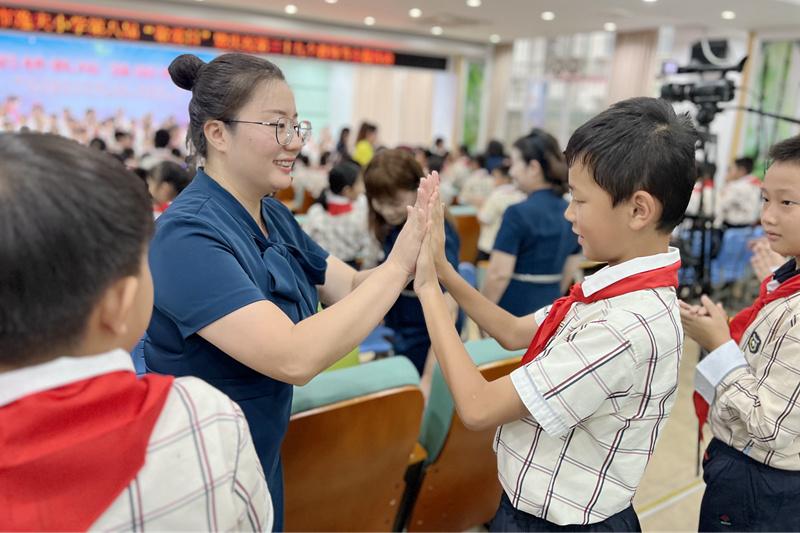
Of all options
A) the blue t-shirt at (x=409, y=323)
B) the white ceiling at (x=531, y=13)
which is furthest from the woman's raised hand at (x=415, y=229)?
Result: the white ceiling at (x=531, y=13)

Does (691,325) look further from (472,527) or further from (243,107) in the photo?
(472,527)

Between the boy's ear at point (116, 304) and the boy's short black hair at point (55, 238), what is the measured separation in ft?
0.04

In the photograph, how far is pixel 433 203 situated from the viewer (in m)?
1.23

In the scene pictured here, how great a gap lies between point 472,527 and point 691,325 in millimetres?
1303

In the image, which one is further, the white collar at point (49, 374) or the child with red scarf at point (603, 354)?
the child with red scarf at point (603, 354)

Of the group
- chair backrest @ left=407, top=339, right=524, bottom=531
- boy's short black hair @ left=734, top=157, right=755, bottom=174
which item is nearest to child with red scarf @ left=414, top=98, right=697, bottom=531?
chair backrest @ left=407, top=339, right=524, bottom=531

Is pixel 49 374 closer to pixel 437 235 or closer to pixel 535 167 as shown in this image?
pixel 437 235

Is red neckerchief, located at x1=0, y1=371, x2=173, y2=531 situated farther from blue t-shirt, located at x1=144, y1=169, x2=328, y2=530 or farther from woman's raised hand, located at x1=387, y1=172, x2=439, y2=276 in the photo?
woman's raised hand, located at x1=387, y1=172, x2=439, y2=276

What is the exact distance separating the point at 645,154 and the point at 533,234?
1.85 meters

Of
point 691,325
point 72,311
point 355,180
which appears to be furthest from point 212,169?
point 355,180

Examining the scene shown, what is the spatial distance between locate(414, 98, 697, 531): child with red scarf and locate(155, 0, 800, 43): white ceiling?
6.86m

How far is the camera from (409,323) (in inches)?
96.4

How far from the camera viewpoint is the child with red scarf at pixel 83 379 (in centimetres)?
58

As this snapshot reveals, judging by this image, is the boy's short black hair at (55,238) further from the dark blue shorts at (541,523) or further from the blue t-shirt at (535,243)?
the blue t-shirt at (535,243)
